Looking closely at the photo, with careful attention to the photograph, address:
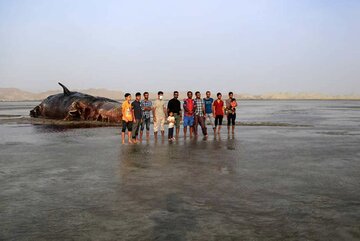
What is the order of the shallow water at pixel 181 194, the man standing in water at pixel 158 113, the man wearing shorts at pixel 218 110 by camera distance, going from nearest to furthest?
1. the shallow water at pixel 181 194
2. the man standing in water at pixel 158 113
3. the man wearing shorts at pixel 218 110

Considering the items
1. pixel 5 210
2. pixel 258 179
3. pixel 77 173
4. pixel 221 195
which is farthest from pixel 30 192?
pixel 258 179

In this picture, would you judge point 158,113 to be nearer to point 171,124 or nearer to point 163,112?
point 163,112

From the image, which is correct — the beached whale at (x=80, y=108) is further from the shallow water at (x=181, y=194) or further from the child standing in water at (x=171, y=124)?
the shallow water at (x=181, y=194)

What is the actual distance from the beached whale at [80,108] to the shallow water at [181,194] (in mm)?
12075

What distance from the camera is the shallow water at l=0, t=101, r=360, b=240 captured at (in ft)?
14.2

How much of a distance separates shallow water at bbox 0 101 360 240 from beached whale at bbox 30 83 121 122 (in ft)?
39.6

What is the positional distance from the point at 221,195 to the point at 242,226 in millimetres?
1466

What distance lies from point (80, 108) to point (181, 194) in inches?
776

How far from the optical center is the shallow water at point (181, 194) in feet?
14.2

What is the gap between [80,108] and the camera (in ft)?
80.0

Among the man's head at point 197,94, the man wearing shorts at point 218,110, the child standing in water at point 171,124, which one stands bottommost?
the child standing in water at point 171,124

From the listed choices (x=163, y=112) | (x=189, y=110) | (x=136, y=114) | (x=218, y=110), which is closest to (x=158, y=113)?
(x=163, y=112)

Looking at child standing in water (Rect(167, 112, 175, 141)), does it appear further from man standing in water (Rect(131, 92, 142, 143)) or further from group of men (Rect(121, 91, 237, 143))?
man standing in water (Rect(131, 92, 142, 143))

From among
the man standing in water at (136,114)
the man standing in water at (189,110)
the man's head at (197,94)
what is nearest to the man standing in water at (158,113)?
the man standing in water at (136,114)
